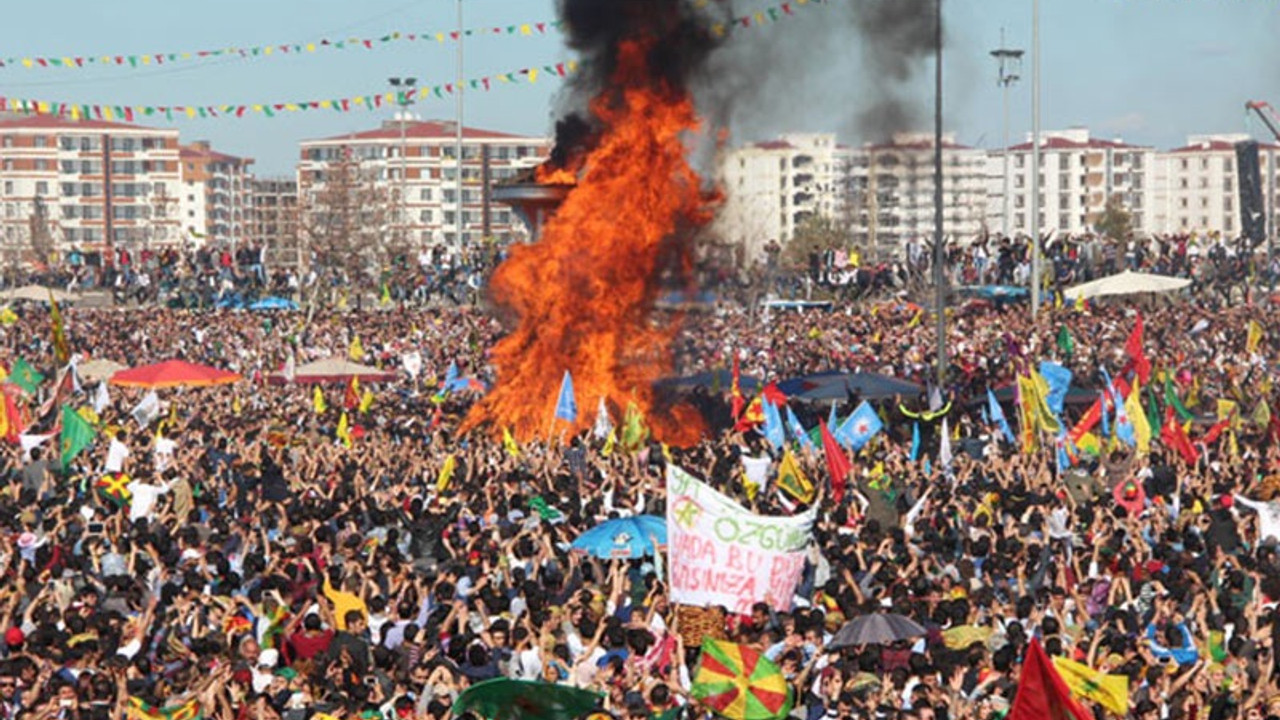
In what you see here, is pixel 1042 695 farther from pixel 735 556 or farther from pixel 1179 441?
pixel 1179 441

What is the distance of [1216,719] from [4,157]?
155 m

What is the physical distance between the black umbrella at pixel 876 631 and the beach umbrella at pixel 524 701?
9.45 feet

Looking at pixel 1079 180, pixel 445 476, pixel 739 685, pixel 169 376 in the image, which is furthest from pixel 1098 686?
pixel 1079 180

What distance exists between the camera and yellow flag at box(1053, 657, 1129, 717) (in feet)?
33.3

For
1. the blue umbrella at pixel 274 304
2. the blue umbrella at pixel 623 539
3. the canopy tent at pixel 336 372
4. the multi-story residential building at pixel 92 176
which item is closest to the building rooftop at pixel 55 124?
the multi-story residential building at pixel 92 176

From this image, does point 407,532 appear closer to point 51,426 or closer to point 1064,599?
point 1064,599

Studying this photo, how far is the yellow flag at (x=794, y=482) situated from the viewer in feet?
64.2

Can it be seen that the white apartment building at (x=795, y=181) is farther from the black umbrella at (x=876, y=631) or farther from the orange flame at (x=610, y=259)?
the black umbrella at (x=876, y=631)

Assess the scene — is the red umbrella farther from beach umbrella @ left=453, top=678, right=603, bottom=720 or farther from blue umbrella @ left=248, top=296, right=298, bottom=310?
blue umbrella @ left=248, top=296, right=298, bottom=310

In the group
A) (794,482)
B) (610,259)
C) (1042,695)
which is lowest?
(794,482)

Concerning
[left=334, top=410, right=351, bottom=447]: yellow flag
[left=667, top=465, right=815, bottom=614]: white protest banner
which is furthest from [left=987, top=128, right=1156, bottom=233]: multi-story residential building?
[left=667, top=465, right=815, bottom=614]: white protest banner

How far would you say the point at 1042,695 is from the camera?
8695 millimetres

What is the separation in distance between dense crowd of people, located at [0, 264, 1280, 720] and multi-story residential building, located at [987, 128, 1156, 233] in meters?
158

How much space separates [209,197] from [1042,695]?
18366 centimetres
